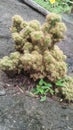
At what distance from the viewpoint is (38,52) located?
4789mm

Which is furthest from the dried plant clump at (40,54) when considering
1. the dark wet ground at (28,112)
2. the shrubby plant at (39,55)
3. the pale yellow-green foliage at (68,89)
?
the dark wet ground at (28,112)

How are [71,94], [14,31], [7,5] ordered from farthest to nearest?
[7,5], [14,31], [71,94]

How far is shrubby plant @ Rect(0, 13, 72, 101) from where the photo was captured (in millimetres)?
4676

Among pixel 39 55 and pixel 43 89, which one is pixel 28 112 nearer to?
pixel 43 89

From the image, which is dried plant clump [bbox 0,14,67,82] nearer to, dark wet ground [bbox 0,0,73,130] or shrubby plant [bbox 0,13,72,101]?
shrubby plant [bbox 0,13,72,101]

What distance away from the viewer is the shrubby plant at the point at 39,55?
184 inches

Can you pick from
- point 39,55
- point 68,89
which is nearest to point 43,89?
point 68,89

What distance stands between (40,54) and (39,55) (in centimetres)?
6

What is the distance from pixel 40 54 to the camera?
478cm

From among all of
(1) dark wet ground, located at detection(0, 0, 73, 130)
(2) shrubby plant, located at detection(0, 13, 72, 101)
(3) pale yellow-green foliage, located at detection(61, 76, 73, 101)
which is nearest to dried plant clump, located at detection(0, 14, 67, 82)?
(2) shrubby plant, located at detection(0, 13, 72, 101)

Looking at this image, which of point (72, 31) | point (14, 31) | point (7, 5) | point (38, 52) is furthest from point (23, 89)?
point (7, 5)

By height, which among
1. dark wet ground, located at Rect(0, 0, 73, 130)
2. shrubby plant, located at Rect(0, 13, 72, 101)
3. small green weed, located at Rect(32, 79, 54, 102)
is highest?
shrubby plant, located at Rect(0, 13, 72, 101)

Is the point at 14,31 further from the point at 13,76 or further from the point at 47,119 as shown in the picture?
the point at 47,119

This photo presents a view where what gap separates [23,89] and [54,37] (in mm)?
799
